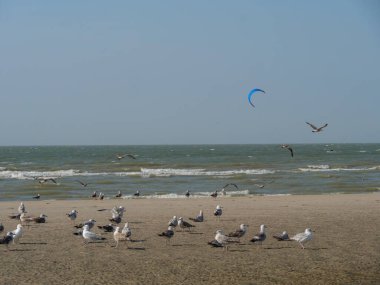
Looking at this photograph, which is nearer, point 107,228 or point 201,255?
point 201,255

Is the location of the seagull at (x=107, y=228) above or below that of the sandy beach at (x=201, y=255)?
above

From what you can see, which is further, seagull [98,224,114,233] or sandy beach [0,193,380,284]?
seagull [98,224,114,233]

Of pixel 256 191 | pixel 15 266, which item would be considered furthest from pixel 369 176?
pixel 15 266

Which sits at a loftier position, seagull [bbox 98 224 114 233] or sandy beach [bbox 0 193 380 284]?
seagull [bbox 98 224 114 233]

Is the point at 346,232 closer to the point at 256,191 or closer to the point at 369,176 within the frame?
the point at 256,191

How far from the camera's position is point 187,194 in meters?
30.4

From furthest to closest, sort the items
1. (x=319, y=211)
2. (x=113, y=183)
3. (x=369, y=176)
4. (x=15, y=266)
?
1. (x=369, y=176)
2. (x=113, y=183)
3. (x=319, y=211)
4. (x=15, y=266)

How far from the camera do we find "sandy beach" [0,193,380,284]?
1046cm

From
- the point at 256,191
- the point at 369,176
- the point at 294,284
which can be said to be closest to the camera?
the point at 294,284

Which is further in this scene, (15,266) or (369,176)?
(369,176)

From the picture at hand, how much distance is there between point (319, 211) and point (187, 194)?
1062 centimetres

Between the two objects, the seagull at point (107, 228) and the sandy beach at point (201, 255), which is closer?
the sandy beach at point (201, 255)

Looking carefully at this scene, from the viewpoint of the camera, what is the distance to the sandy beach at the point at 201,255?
412 inches

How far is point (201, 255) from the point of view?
12359 millimetres
